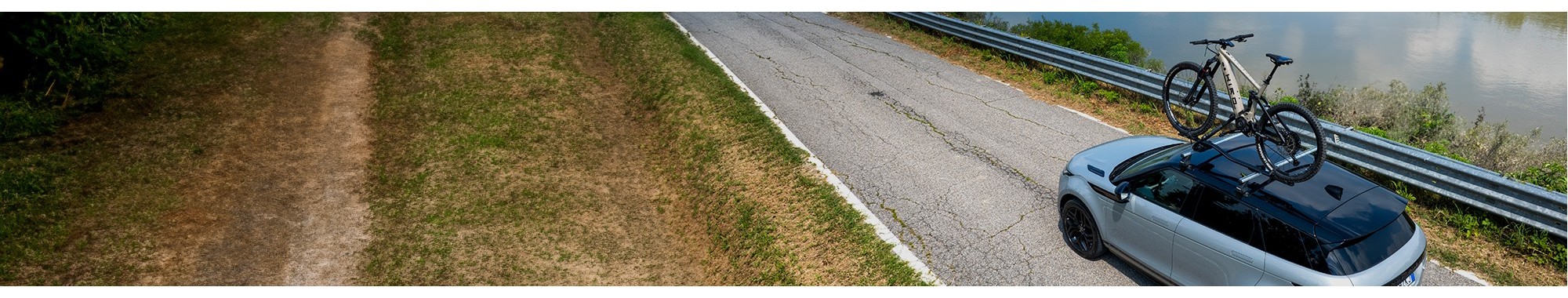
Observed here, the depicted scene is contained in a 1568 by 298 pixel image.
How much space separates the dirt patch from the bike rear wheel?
32.7ft

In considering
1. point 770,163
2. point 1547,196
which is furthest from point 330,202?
point 1547,196

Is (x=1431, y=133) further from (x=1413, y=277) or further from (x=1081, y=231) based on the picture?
(x=1081, y=231)

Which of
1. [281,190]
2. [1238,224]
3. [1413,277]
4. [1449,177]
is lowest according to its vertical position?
[281,190]

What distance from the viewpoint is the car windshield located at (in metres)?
7.79

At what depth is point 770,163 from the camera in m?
11.5

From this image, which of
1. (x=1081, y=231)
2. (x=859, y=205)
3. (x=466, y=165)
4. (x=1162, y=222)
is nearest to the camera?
(x=1162, y=222)

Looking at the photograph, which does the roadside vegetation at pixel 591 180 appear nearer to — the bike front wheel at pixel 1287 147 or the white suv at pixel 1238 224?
the white suv at pixel 1238 224

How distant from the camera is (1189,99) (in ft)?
30.6

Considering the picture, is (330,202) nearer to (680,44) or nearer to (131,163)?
(131,163)

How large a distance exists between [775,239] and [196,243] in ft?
25.0

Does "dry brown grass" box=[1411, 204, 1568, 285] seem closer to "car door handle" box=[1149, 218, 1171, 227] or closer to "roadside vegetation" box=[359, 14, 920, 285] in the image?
"car door handle" box=[1149, 218, 1171, 227]

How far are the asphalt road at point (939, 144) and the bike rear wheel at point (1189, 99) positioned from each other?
3.22ft

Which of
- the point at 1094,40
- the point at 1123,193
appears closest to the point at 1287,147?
the point at 1123,193

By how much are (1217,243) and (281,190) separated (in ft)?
40.4
